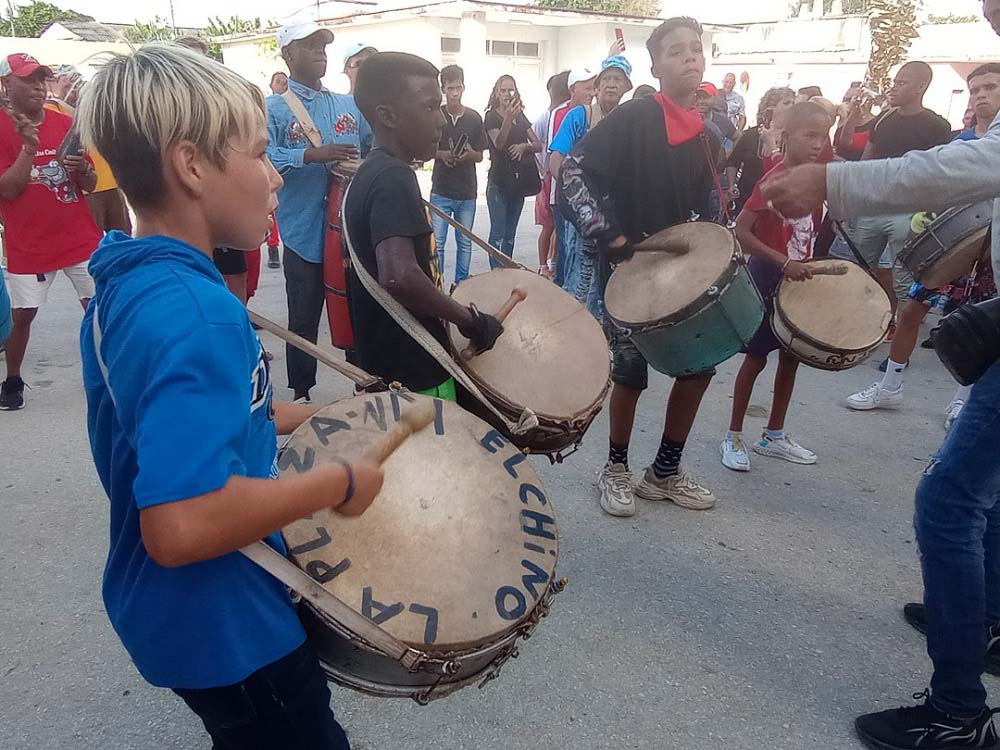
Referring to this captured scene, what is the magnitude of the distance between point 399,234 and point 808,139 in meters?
2.15

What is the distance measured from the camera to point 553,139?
6094 mm

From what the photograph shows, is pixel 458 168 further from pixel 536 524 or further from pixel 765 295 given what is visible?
pixel 536 524

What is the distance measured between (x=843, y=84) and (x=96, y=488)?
73.0 feet

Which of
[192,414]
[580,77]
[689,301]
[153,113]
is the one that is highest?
[580,77]

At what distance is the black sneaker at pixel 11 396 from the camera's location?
4.09 m

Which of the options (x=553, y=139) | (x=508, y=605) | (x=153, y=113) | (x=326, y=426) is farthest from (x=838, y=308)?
(x=553, y=139)

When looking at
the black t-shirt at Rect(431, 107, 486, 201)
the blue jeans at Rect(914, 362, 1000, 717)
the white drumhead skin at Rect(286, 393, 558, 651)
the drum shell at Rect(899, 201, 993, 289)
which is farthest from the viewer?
the black t-shirt at Rect(431, 107, 486, 201)

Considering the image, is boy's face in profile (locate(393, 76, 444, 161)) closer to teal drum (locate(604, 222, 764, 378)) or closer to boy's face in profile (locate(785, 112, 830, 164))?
teal drum (locate(604, 222, 764, 378))

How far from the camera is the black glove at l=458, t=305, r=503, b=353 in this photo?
1.99 meters

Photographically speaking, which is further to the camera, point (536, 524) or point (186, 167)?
point (536, 524)

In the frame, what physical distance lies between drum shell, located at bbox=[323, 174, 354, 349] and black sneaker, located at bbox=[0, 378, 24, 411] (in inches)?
82.2

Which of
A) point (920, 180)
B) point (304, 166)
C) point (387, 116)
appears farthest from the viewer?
point (304, 166)

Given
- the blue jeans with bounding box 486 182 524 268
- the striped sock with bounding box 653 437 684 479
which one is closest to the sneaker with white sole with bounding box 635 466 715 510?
the striped sock with bounding box 653 437 684 479

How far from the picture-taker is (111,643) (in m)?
2.28
